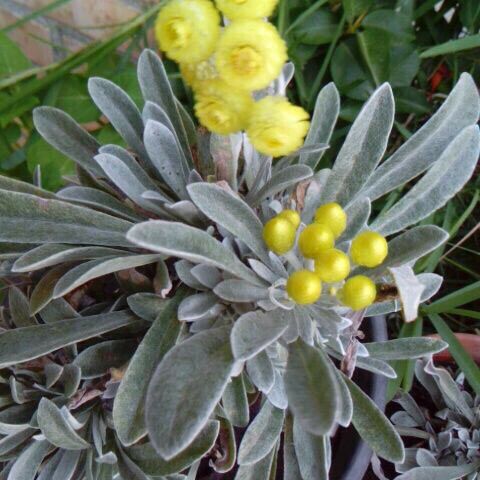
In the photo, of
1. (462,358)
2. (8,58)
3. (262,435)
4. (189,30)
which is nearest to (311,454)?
(262,435)

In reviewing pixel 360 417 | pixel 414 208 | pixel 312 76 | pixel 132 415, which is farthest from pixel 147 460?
pixel 312 76

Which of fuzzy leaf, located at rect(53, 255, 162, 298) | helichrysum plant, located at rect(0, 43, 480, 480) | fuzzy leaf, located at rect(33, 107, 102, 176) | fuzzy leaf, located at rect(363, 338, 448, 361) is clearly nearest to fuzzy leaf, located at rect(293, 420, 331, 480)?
helichrysum plant, located at rect(0, 43, 480, 480)

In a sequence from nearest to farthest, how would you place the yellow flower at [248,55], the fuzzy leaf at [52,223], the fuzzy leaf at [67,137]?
the yellow flower at [248,55] → the fuzzy leaf at [52,223] → the fuzzy leaf at [67,137]

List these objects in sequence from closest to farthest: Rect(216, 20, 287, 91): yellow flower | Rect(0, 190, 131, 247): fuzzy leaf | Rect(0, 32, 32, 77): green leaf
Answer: Rect(216, 20, 287, 91): yellow flower
Rect(0, 190, 131, 247): fuzzy leaf
Rect(0, 32, 32, 77): green leaf

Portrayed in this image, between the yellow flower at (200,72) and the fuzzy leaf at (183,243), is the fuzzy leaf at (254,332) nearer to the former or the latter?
the fuzzy leaf at (183,243)

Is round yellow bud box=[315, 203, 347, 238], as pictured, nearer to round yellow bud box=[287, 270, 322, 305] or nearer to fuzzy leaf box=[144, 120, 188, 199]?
round yellow bud box=[287, 270, 322, 305]

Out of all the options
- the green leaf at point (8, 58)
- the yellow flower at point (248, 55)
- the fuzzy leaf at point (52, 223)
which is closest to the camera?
the yellow flower at point (248, 55)

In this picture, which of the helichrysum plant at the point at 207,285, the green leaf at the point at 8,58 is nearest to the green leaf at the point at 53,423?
the helichrysum plant at the point at 207,285
